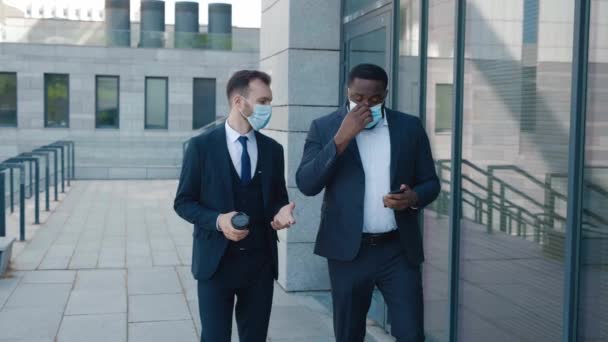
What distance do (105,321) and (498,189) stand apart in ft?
12.8

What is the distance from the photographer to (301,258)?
8344 mm

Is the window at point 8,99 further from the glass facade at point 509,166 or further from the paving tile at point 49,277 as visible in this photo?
the glass facade at point 509,166

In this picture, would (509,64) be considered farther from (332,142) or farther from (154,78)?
(154,78)

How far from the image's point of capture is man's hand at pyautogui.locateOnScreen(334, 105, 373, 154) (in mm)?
3881

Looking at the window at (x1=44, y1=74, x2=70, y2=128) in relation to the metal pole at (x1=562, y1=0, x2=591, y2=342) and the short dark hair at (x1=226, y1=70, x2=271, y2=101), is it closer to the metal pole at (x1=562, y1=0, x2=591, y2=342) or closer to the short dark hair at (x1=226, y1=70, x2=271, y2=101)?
the short dark hair at (x1=226, y1=70, x2=271, y2=101)

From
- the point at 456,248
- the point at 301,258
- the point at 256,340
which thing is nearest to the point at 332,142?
the point at 256,340

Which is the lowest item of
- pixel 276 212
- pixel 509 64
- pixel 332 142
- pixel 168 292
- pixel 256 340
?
pixel 168 292

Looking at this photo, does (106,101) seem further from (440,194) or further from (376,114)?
(376,114)

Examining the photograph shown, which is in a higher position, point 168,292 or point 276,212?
point 276,212

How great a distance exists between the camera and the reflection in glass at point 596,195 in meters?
3.77

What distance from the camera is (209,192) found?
4.07 m

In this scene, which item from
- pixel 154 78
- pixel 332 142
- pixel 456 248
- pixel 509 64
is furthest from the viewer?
pixel 154 78

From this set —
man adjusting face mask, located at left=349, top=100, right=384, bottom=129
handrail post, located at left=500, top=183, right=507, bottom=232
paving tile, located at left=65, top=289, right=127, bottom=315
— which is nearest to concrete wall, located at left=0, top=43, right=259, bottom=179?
paving tile, located at left=65, top=289, right=127, bottom=315

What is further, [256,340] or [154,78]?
[154,78]
